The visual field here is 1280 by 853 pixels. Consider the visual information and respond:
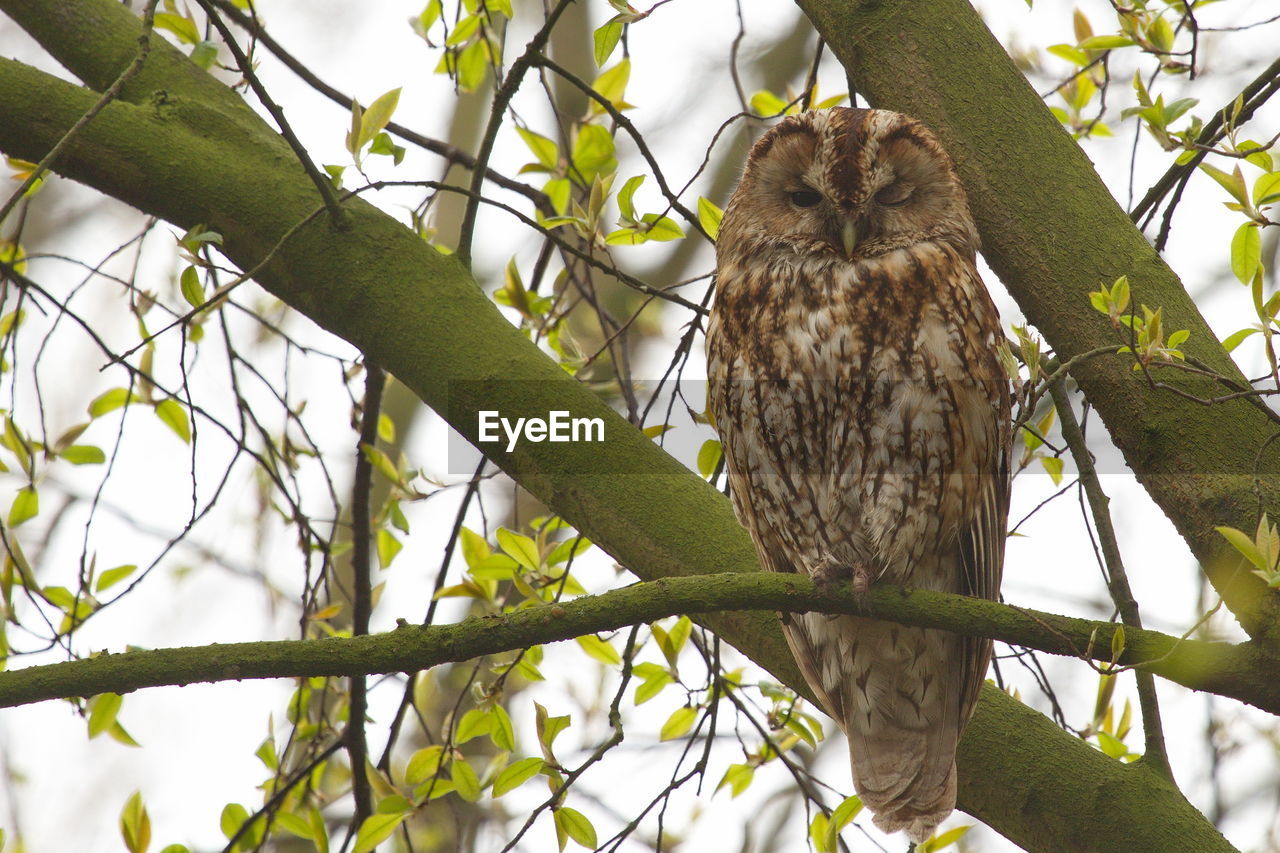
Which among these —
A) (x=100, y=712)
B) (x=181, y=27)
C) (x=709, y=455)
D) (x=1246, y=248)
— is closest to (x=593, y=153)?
(x=709, y=455)

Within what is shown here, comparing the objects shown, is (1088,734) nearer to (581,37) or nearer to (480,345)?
(480,345)

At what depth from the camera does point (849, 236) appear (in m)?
2.55

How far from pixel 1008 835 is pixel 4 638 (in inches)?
75.1

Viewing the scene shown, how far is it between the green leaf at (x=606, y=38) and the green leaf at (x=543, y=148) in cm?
61

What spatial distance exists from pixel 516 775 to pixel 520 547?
0.47 metres

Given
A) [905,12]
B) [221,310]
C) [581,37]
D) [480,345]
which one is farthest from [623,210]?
[581,37]

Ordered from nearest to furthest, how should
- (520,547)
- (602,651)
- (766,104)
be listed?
(520,547) < (602,651) < (766,104)

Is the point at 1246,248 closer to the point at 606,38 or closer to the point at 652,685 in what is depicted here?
the point at 606,38

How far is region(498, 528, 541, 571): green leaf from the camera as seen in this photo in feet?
8.47

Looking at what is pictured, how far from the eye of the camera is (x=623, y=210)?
8.46 feet

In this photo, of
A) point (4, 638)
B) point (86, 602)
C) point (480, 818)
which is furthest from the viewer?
point (480, 818)

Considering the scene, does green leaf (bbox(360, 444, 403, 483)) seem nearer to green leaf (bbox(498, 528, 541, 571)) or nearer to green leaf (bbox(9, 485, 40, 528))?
green leaf (bbox(498, 528, 541, 571))

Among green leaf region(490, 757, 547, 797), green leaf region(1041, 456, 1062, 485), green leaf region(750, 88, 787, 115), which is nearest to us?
green leaf region(490, 757, 547, 797)

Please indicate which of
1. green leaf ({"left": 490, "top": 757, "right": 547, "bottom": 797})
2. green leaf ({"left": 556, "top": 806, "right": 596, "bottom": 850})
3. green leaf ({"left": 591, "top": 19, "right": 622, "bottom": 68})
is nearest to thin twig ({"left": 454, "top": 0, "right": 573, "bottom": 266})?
green leaf ({"left": 591, "top": 19, "right": 622, "bottom": 68})
